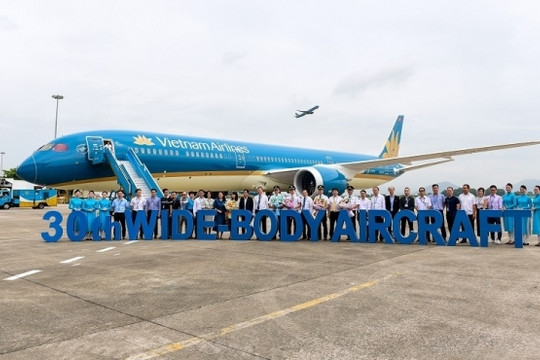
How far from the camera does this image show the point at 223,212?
492 inches

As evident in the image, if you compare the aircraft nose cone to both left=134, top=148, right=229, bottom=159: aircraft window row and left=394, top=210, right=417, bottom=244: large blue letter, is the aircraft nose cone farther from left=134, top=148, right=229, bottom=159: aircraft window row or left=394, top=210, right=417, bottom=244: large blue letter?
left=394, top=210, right=417, bottom=244: large blue letter

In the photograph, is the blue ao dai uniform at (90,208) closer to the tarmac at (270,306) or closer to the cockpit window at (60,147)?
the tarmac at (270,306)

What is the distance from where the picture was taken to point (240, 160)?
2041 centimetres

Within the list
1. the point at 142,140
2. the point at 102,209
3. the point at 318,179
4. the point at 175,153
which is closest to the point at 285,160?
the point at 318,179

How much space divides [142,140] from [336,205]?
348 inches

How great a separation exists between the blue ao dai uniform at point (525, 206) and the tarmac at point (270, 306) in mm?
2784

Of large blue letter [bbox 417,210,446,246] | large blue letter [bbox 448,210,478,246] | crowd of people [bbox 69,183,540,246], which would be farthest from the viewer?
crowd of people [bbox 69,183,540,246]

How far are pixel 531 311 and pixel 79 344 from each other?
14.5 feet

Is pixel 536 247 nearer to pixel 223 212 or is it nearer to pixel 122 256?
pixel 223 212

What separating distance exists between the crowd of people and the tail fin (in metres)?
21.2

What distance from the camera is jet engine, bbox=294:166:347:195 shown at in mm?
18000

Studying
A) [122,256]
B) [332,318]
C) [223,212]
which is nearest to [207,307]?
[332,318]

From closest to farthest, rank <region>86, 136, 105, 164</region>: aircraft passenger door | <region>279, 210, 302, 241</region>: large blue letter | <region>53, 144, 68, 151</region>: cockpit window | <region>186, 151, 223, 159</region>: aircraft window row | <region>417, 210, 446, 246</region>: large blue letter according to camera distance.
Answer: <region>417, 210, 446, 246</region>: large blue letter, <region>279, 210, 302, 241</region>: large blue letter, <region>53, 144, 68, 151</region>: cockpit window, <region>86, 136, 105, 164</region>: aircraft passenger door, <region>186, 151, 223, 159</region>: aircraft window row

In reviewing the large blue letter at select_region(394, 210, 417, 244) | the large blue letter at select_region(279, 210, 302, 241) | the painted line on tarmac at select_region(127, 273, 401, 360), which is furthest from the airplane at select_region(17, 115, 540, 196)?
the painted line on tarmac at select_region(127, 273, 401, 360)
